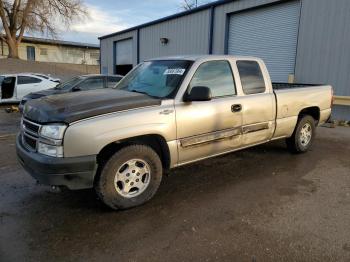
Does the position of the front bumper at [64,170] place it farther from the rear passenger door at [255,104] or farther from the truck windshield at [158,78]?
the rear passenger door at [255,104]

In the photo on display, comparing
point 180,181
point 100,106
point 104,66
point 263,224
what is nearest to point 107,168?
point 100,106

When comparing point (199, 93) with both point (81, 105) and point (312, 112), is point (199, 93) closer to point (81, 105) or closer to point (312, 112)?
point (81, 105)

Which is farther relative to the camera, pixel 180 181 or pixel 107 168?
pixel 180 181

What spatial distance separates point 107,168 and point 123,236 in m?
0.77

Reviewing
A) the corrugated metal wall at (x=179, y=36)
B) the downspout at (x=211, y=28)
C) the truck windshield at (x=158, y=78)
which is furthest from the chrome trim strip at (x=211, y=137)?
the corrugated metal wall at (x=179, y=36)

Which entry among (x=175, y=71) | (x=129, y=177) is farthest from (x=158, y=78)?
(x=129, y=177)

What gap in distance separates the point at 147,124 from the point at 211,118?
41.6 inches

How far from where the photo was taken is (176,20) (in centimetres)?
1817

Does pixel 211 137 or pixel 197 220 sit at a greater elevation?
pixel 211 137

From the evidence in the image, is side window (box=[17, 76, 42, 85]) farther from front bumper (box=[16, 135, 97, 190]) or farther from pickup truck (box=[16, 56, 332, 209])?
front bumper (box=[16, 135, 97, 190])

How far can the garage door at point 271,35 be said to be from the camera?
39.8 ft

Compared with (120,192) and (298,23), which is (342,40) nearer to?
(298,23)

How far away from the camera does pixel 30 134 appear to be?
371 centimetres

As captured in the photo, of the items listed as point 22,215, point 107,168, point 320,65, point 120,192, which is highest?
point 320,65
